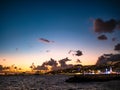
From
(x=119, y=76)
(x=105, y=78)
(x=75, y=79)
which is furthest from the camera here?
(x=119, y=76)

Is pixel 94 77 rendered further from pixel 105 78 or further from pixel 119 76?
pixel 119 76

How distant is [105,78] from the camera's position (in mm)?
156000

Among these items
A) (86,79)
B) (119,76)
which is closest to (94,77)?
(86,79)

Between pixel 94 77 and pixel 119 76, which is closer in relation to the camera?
pixel 94 77

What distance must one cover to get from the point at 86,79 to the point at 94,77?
9354 millimetres

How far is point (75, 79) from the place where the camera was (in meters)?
145

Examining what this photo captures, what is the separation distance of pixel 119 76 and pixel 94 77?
107ft

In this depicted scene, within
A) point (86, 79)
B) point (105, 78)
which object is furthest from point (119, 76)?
point (86, 79)

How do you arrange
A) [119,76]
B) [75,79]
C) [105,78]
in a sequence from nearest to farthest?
[75,79] → [105,78] → [119,76]

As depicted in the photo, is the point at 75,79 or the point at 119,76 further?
the point at 119,76

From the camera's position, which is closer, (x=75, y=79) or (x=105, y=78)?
(x=75, y=79)

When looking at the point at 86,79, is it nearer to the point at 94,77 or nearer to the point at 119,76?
the point at 94,77

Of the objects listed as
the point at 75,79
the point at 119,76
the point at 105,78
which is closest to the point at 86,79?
the point at 75,79

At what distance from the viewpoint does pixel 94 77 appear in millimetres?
152000
